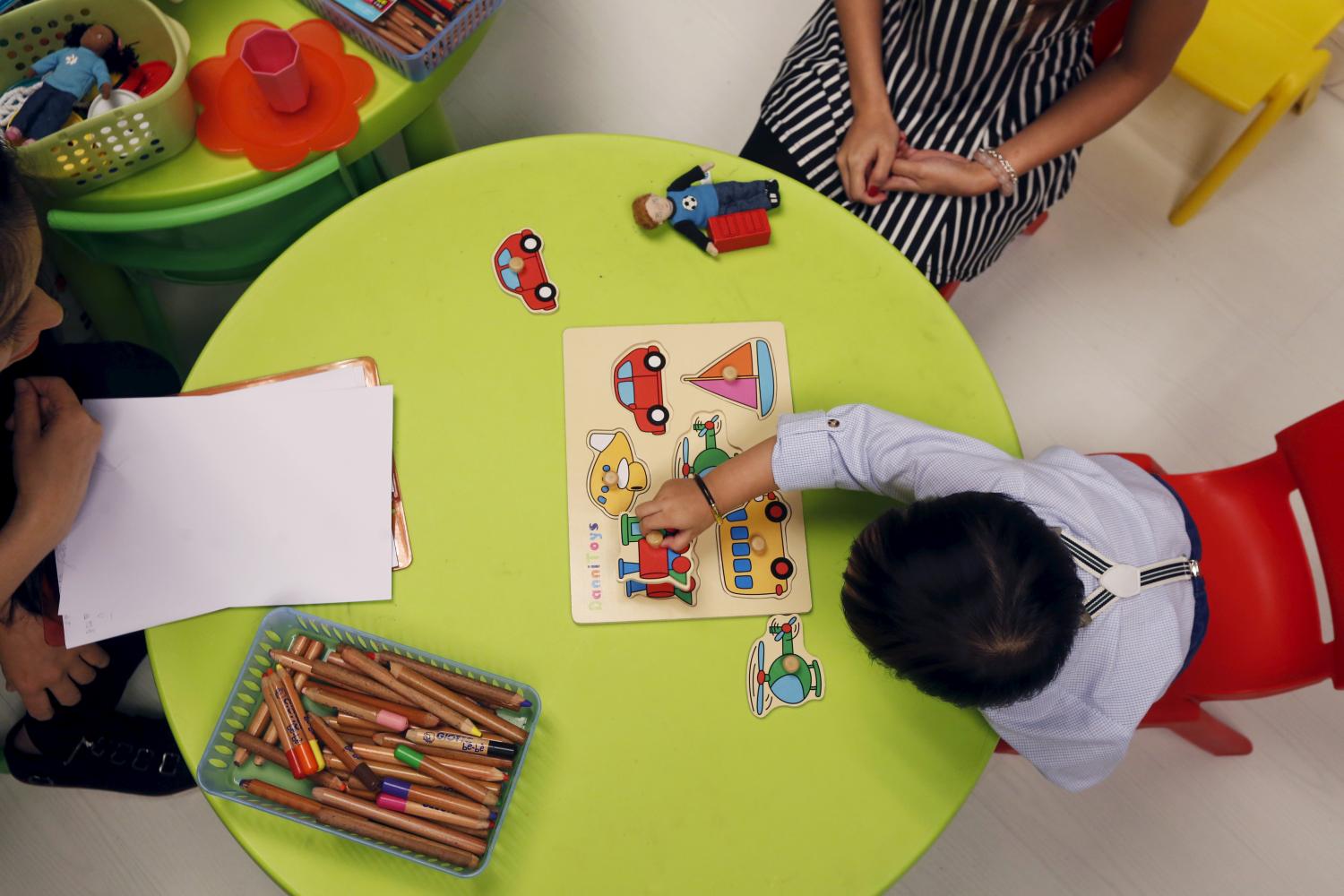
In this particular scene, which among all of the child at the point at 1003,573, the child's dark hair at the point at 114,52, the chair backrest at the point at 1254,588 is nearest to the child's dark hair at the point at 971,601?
the child at the point at 1003,573

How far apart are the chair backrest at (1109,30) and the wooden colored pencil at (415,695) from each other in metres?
1.05

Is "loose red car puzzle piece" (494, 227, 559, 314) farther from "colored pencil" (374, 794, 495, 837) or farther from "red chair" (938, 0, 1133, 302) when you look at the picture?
"red chair" (938, 0, 1133, 302)

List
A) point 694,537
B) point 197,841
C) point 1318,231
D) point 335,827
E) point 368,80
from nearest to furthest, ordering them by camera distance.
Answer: point 335,827
point 694,537
point 368,80
point 197,841
point 1318,231

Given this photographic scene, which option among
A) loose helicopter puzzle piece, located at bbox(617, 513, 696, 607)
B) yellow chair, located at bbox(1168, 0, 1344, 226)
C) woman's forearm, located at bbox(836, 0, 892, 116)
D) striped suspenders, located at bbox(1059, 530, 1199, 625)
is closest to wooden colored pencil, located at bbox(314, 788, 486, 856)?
loose helicopter puzzle piece, located at bbox(617, 513, 696, 607)

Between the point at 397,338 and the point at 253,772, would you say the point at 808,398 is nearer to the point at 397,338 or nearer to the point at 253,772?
the point at 397,338

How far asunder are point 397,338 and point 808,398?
408mm

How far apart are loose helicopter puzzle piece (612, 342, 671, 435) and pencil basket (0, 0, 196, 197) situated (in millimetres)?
499

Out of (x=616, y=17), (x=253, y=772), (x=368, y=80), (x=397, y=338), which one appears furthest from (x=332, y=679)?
(x=616, y=17)

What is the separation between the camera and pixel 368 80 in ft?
3.13

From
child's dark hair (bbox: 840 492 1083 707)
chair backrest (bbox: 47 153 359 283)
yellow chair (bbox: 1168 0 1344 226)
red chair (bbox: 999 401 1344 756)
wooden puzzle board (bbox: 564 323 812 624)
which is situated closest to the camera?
child's dark hair (bbox: 840 492 1083 707)

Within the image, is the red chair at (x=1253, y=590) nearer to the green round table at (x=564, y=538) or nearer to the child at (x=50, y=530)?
the green round table at (x=564, y=538)

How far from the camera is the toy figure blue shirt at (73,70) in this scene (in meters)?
0.88

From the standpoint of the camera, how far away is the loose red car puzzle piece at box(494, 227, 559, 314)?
2.94ft

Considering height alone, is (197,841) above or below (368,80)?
below
